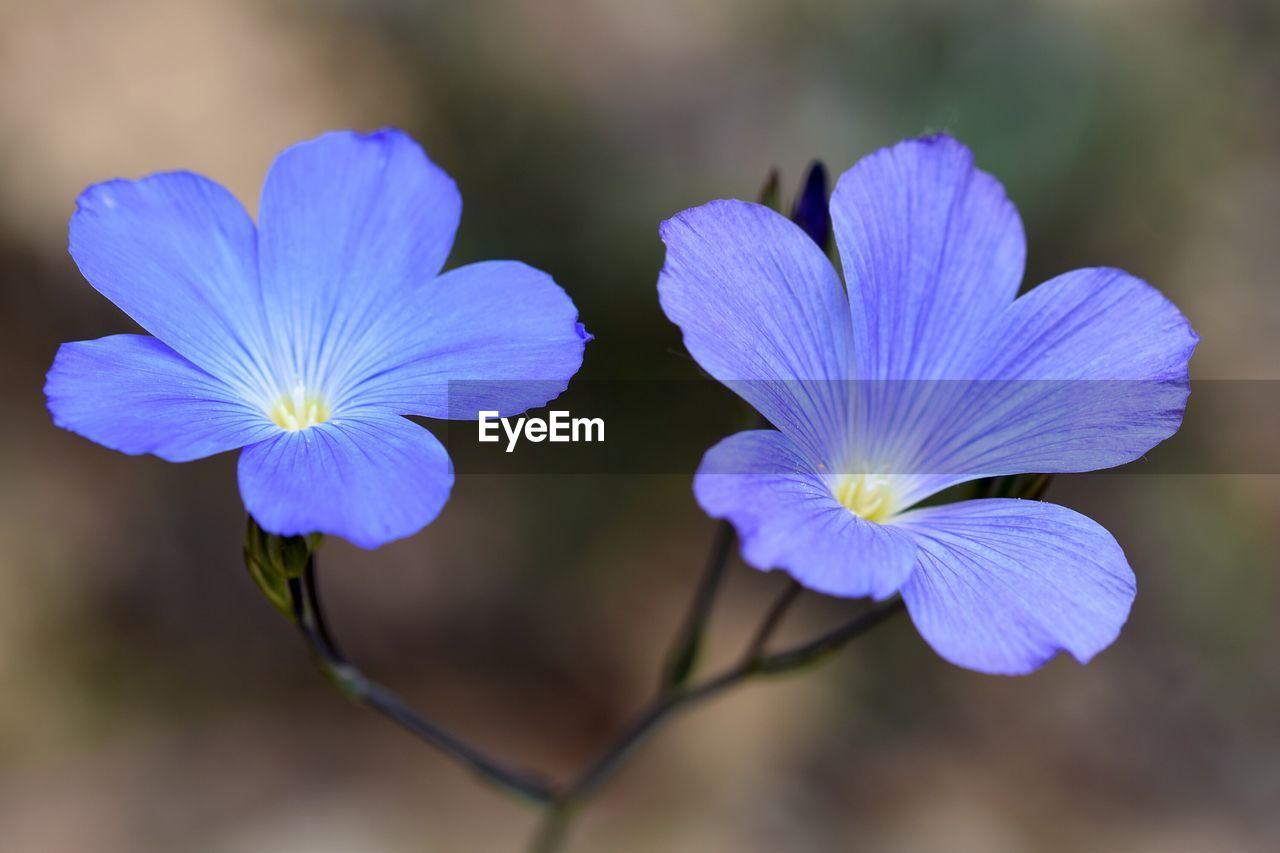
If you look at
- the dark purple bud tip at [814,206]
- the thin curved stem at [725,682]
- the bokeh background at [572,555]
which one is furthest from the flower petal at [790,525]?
the bokeh background at [572,555]

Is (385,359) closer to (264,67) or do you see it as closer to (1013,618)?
(1013,618)

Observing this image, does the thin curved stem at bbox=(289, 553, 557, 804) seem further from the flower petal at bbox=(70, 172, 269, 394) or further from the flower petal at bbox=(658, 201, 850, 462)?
the flower petal at bbox=(658, 201, 850, 462)

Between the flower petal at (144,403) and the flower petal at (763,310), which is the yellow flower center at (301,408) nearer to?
the flower petal at (144,403)

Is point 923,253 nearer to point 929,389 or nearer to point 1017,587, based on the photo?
point 929,389

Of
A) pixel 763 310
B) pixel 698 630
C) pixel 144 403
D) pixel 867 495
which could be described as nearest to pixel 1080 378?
pixel 867 495

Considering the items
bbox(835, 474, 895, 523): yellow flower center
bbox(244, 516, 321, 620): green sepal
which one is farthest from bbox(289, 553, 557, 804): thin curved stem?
bbox(835, 474, 895, 523): yellow flower center
